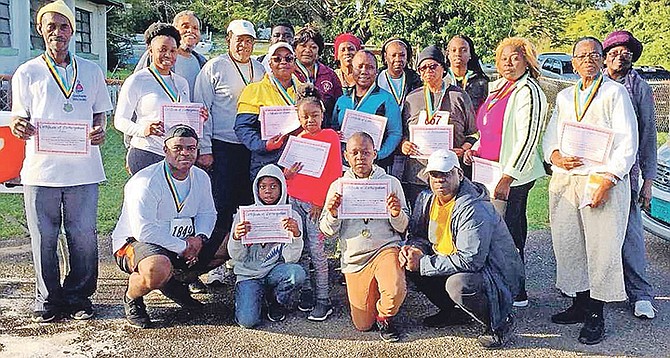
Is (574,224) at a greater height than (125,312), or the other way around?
(574,224)

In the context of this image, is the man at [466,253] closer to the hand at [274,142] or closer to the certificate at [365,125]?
the certificate at [365,125]

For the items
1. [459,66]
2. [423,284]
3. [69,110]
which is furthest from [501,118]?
[69,110]

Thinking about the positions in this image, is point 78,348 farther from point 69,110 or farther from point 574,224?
point 574,224

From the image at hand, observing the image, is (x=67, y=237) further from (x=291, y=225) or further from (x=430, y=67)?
(x=430, y=67)

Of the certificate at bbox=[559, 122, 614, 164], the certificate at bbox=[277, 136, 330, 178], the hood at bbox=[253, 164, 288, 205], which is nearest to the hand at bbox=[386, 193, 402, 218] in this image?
the certificate at bbox=[277, 136, 330, 178]

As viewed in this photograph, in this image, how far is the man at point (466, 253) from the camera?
188 inches

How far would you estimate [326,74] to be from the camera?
20.7 feet

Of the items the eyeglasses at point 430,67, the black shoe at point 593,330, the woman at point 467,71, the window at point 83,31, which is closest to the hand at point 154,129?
the eyeglasses at point 430,67

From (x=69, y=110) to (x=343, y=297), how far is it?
97.9 inches

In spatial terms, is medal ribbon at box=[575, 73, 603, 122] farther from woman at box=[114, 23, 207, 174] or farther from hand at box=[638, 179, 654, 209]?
woman at box=[114, 23, 207, 174]

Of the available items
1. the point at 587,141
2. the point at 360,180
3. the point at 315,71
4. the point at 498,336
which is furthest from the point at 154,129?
the point at 587,141

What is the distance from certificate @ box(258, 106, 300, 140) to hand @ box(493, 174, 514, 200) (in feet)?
5.00

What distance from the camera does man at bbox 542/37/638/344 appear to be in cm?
487

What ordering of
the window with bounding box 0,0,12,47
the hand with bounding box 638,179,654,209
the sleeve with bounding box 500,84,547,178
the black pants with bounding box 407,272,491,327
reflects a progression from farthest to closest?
the window with bounding box 0,0,12,47, the hand with bounding box 638,179,654,209, the sleeve with bounding box 500,84,547,178, the black pants with bounding box 407,272,491,327
